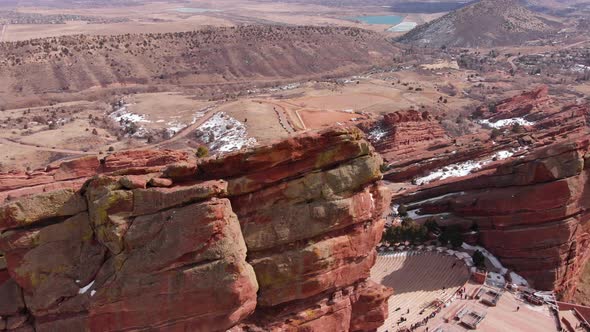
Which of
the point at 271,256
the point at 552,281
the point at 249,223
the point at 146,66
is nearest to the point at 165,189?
the point at 249,223

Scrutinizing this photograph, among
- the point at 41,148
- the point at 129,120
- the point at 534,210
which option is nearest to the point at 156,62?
the point at 129,120

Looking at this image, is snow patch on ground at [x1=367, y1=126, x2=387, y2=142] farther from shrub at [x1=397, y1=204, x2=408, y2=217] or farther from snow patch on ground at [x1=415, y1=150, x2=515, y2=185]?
shrub at [x1=397, y1=204, x2=408, y2=217]

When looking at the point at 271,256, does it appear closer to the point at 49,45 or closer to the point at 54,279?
the point at 54,279

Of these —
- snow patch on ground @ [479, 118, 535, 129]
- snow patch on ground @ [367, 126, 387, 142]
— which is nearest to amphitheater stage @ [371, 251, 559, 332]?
snow patch on ground @ [367, 126, 387, 142]

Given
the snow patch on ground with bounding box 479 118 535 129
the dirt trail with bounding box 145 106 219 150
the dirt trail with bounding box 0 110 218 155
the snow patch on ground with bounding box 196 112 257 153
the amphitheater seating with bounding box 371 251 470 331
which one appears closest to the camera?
the amphitheater seating with bounding box 371 251 470 331

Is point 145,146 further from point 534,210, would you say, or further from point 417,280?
point 534,210
